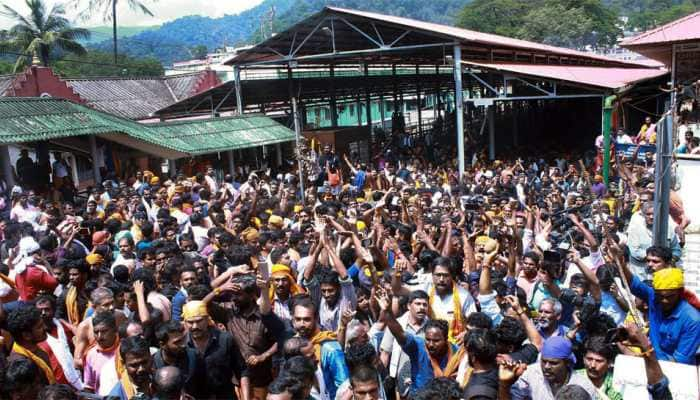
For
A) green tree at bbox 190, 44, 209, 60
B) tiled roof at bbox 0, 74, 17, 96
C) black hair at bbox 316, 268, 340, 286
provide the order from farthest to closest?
green tree at bbox 190, 44, 209, 60
tiled roof at bbox 0, 74, 17, 96
black hair at bbox 316, 268, 340, 286

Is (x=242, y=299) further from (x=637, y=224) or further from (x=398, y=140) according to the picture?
(x=398, y=140)

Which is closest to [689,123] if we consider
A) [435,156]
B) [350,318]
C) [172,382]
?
[435,156]

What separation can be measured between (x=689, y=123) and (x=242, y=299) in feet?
39.1

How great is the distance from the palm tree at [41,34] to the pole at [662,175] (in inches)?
1358

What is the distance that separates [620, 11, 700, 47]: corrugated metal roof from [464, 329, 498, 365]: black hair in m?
9.80

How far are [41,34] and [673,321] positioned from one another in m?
38.0

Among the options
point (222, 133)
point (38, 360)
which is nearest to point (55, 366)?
point (38, 360)

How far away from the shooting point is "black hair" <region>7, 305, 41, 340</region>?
3.71 m

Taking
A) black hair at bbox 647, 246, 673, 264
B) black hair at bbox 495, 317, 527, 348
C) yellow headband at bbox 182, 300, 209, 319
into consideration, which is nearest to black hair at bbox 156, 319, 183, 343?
yellow headband at bbox 182, 300, 209, 319

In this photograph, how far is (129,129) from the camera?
556 inches

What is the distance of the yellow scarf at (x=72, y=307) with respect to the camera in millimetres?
4805

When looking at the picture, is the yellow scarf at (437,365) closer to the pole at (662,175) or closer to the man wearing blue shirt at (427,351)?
the man wearing blue shirt at (427,351)

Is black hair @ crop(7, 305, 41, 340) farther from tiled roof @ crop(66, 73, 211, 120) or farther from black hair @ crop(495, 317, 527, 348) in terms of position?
tiled roof @ crop(66, 73, 211, 120)

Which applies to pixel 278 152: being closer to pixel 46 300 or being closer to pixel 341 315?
pixel 46 300
